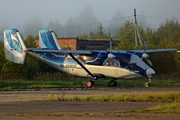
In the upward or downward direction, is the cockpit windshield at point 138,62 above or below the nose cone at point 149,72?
above

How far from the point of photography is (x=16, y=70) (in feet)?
119

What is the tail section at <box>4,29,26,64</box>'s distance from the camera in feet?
97.2

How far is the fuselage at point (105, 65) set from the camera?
24.9 metres

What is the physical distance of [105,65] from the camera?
26.1 meters

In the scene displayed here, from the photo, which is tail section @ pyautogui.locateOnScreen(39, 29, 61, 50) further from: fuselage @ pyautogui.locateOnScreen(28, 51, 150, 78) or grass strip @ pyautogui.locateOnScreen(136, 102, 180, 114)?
grass strip @ pyautogui.locateOnScreen(136, 102, 180, 114)

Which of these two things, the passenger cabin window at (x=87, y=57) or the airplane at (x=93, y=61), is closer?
the airplane at (x=93, y=61)

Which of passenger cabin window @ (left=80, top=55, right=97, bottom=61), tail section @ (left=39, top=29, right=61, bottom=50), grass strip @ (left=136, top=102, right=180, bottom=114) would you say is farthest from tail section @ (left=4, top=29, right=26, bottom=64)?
A: grass strip @ (left=136, top=102, right=180, bottom=114)

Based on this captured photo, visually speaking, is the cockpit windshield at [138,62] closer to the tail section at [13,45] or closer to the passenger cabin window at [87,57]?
the passenger cabin window at [87,57]

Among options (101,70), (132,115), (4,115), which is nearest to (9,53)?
(101,70)

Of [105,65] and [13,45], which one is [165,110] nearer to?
[105,65]

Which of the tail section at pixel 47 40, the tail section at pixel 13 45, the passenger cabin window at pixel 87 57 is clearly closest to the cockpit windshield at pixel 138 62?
the passenger cabin window at pixel 87 57

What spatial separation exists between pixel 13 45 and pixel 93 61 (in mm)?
10477

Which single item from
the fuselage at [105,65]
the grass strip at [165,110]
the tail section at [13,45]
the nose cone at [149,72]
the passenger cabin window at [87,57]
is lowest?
the grass strip at [165,110]

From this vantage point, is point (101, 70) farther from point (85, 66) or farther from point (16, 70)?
point (16, 70)
